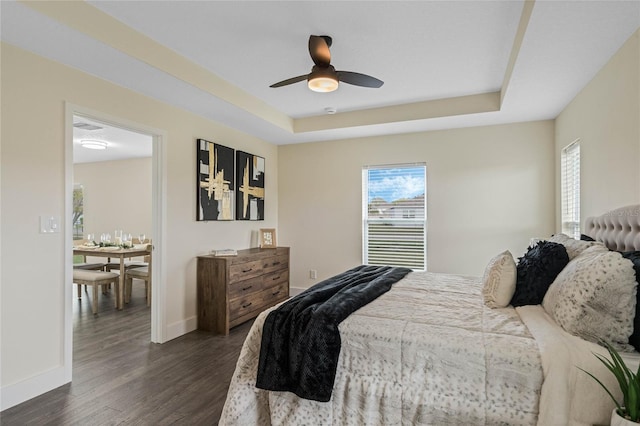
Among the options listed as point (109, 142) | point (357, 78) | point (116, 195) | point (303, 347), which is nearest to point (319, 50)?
point (357, 78)

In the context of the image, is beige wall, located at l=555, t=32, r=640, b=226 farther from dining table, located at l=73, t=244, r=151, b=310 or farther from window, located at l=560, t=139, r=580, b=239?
dining table, located at l=73, t=244, r=151, b=310

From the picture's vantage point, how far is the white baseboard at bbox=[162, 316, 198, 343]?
140 inches

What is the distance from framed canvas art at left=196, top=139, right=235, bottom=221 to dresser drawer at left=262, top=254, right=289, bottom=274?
735 millimetres

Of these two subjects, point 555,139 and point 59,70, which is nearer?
point 59,70

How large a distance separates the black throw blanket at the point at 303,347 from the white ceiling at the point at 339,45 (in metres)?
1.89

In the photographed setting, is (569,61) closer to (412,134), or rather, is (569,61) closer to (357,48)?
(357,48)

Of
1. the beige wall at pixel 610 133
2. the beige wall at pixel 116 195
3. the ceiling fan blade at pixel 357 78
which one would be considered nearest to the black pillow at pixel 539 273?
the beige wall at pixel 610 133

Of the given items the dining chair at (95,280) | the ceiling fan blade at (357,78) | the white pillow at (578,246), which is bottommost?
the dining chair at (95,280)

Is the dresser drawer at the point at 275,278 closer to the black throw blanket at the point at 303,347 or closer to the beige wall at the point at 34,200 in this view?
the beige wall at the point at 34,200

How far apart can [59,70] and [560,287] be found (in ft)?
11.7

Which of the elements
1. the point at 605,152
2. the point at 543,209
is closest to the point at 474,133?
the point at 543,209

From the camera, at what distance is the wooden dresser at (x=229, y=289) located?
12.2 ft

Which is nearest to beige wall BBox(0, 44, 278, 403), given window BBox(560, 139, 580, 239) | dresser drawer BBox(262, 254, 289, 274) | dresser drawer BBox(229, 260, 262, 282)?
dresser drawer BBox(229, 260, 262, 282)

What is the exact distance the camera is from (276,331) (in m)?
1.87
